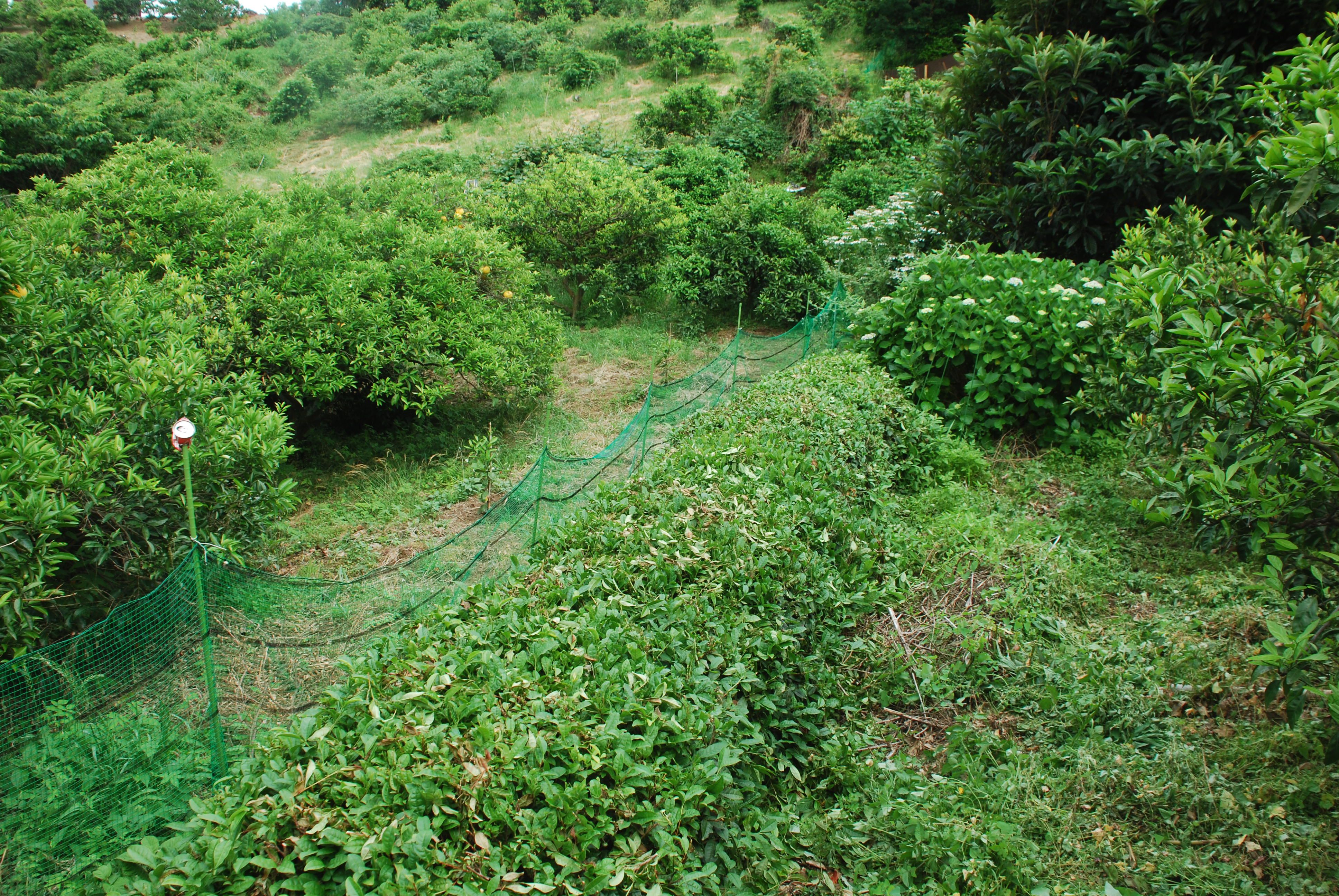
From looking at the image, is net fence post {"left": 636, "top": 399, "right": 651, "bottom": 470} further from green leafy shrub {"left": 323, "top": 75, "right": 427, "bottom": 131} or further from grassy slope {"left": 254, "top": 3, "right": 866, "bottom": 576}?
green leafy shrub {"left": 323, "top": 75, "right": 427, "bottom": 131}

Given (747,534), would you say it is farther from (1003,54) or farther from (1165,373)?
(1003,54)

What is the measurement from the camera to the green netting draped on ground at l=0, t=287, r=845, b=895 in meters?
2.82

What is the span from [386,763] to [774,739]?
163 centimetres

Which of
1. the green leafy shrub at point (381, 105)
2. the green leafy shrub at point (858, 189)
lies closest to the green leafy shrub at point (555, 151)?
the green leafy shrub at point (858, 189)

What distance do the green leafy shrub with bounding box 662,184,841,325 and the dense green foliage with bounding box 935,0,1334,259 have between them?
9.78 feet

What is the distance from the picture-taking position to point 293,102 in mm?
25938

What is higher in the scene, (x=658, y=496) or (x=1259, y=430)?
(x=1259, y=430)

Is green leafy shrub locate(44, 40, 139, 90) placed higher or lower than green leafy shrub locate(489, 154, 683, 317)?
higher

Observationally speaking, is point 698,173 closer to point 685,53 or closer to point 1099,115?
point 1099,115

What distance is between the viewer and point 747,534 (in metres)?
3.55

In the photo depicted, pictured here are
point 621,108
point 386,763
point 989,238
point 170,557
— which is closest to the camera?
point 386,763

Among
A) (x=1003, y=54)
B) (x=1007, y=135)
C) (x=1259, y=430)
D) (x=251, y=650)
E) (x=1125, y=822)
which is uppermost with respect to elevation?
(x=1003, y=54)

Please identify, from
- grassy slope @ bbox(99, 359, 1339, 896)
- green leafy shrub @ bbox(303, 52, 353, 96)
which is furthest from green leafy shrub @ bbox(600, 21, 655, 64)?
grassy slope @ bbox(99, 359, 1339, 896)

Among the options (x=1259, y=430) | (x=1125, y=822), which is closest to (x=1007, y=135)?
(x=1259, y=430)
